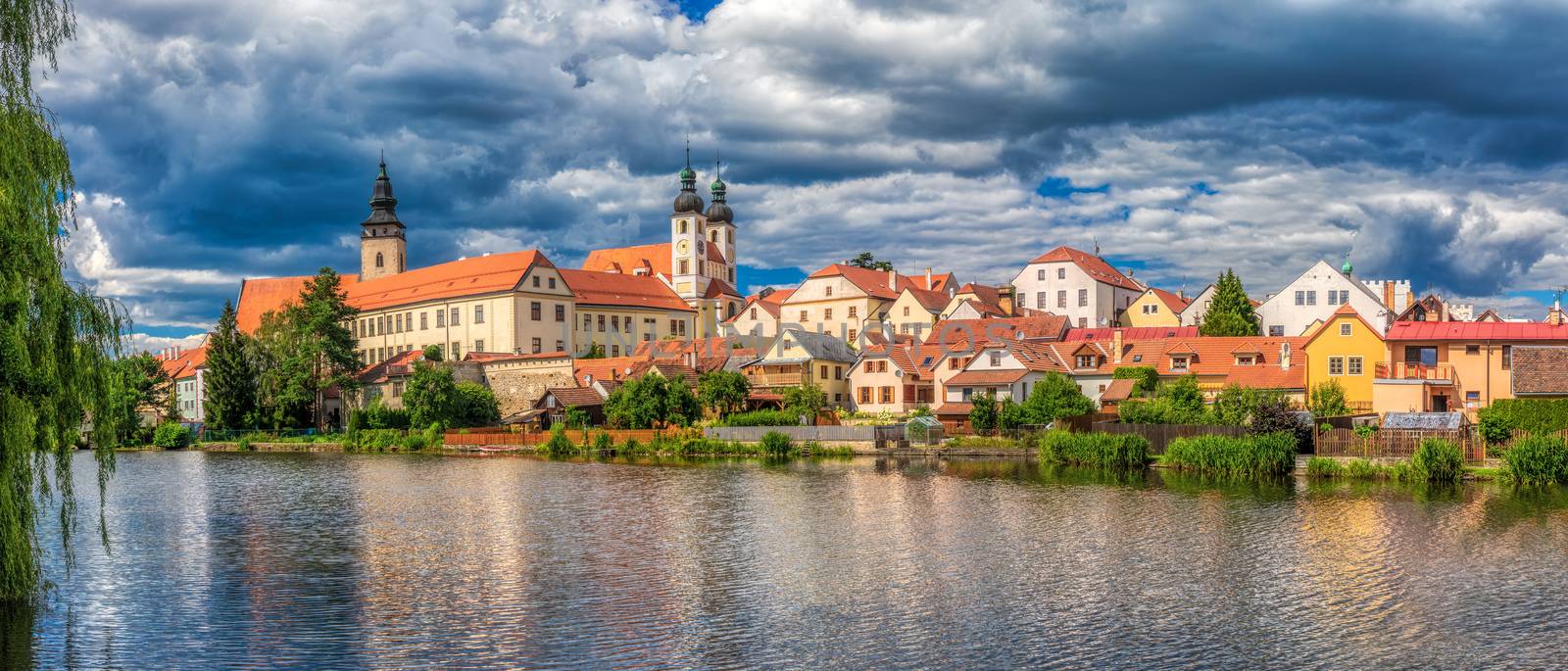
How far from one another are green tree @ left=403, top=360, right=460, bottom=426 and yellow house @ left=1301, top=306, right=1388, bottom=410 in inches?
2001

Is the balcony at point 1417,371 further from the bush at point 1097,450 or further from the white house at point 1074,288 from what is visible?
the white house at point 1074,288

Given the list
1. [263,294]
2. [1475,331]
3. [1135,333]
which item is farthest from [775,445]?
[263,294]

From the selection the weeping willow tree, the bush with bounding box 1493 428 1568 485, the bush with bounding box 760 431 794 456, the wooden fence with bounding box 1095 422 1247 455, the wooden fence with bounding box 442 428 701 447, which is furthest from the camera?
the wooden fence with bounding box 442 428 701 447

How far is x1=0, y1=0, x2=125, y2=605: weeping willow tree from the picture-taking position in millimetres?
17969

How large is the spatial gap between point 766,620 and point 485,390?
65228 millimetres

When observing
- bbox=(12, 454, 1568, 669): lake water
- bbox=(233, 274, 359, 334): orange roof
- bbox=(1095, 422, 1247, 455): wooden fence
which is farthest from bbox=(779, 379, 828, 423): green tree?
bbox=(233, 274, 359, 334): orange roof

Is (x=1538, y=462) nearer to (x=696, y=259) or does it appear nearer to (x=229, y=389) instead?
(x=229, y=389)

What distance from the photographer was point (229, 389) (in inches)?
3526

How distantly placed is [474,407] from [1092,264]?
165 ft

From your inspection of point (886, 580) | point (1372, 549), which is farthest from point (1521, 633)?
point (886, 580)

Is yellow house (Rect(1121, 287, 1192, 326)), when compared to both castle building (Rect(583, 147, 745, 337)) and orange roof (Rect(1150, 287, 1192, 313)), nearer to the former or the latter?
orange roof (Rect(1150, 287, 1192, 313))

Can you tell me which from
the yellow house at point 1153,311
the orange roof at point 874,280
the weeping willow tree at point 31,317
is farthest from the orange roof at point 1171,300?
the weeping willow tree at point 31,317

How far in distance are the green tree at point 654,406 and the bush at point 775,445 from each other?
8842 millimetres

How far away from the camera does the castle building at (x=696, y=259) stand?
422ft
